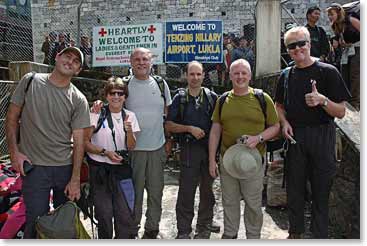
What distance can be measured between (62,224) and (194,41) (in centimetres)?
590

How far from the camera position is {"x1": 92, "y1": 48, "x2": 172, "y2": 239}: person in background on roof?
3.33 metres

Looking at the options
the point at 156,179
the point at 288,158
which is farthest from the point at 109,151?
the point at 288,158

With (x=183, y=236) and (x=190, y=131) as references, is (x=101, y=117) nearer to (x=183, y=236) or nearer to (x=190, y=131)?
(x=190, y=131)

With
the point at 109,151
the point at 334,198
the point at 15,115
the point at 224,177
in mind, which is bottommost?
the point at 334,198

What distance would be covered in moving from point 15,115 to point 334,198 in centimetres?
289

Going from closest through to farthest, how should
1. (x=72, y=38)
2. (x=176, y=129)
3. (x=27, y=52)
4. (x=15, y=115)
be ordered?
(x=15, y=115) < (x=176, y=129) < (x=72, y=38) < (x=27, y=52)

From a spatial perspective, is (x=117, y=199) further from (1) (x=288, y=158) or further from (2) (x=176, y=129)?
(1) (x=288, y=158)

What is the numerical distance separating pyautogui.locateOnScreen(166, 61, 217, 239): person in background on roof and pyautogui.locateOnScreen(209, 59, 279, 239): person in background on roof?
0.74 feet

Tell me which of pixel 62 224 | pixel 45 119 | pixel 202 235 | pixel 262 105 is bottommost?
pixel 202 235

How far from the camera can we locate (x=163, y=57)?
8.11 metres

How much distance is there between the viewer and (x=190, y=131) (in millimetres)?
3316

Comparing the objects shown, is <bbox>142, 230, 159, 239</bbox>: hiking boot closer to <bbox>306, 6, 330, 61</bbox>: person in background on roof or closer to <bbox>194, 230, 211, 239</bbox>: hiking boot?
<bbox>194, 230, 211, 239</bbox>: hiking boot

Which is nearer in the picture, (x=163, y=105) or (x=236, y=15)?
(x=163, y=105)

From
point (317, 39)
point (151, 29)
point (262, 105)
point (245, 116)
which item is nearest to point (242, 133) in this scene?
point (245, 116)
